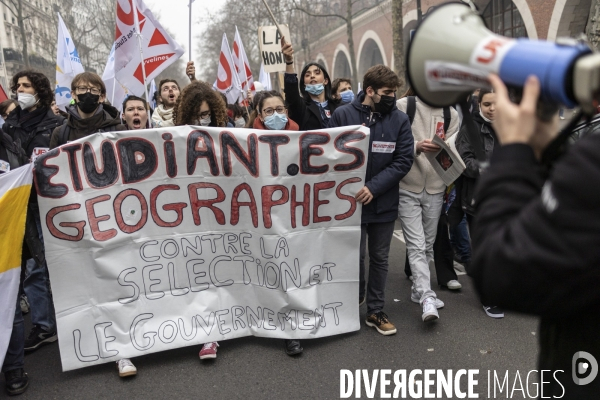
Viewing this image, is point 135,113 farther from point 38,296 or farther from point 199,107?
point 38,296

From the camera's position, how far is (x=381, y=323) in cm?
367

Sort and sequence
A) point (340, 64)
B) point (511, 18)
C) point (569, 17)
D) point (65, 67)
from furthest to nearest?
1. point (340, 64)
2. point (511, 18)
3. point (569, 17)
4. point (65, 67)

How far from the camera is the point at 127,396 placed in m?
2.98

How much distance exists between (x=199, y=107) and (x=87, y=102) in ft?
2.75

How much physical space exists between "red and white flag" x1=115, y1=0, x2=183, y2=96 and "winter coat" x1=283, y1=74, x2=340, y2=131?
6.19ft

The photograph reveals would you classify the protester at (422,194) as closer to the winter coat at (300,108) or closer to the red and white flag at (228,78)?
the winter coat at (300,108)

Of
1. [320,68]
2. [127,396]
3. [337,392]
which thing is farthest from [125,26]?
[337,392]

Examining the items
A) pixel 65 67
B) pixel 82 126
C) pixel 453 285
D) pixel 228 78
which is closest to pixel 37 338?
pixel 82 126

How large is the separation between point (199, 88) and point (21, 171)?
1.27m

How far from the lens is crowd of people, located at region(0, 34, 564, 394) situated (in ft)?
11.9

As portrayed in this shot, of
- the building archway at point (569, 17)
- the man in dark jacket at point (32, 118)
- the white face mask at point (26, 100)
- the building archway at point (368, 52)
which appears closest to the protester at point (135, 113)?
the man in dark jacket at point (32, 118)

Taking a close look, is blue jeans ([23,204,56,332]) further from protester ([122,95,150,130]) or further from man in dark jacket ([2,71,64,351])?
protester ([122,95,150,130])

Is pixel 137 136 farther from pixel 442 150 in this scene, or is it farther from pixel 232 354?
pixel 442 150

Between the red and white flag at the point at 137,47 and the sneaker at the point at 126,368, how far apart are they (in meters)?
3.00
